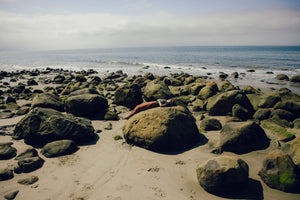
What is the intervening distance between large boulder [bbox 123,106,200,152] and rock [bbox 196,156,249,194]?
6.83 feet

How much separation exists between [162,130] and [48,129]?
14.6 ft

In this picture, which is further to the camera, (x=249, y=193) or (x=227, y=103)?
(x=227, y=103)

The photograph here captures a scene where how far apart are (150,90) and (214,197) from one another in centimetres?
913

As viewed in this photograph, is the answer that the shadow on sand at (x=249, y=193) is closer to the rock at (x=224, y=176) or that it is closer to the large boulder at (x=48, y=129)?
the rock at (x=224, y=176)

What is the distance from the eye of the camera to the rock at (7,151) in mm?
6227

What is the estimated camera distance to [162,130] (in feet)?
21.8

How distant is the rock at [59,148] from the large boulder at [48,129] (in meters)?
0.38

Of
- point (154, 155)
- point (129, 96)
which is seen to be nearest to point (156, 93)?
point (129, 96)

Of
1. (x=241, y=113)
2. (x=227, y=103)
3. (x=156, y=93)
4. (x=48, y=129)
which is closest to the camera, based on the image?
(x=48, y=129)

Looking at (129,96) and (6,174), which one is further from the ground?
(129,96)

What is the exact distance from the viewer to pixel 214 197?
4.47 metres

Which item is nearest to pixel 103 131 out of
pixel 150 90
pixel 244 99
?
pixel 150 90

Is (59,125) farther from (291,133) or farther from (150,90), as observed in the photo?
(291,133)

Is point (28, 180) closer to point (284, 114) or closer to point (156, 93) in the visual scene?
point (156, 93)
